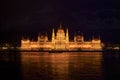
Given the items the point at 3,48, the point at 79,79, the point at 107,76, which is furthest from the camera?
the point at 3,48

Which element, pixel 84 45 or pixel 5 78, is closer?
pixel 5 78

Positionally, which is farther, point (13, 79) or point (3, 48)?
point (3, 48)

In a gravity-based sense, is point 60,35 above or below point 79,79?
above

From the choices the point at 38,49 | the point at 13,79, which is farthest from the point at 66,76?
the point at 38,49

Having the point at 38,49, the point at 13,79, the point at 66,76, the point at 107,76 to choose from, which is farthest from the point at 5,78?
the point at 38,49

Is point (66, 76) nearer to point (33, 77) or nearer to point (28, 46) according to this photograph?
point (33, 77)

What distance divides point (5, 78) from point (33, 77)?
9.86 ft

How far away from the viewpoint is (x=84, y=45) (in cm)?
15825

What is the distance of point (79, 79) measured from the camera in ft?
121

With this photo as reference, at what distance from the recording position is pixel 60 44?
159875 mm

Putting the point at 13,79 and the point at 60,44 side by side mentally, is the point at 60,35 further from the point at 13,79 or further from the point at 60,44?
the point at 13,79

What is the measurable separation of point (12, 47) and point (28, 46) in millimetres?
7421

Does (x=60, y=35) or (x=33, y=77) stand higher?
(x=60, y=35)

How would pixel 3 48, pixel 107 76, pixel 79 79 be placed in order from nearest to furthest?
pixel 79 79, pixel 107 76, pixel 3 48
